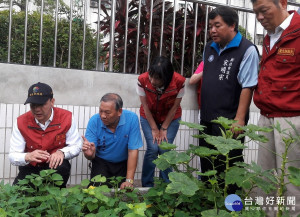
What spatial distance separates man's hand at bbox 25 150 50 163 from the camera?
3.14 metres

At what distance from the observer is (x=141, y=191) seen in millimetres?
2752

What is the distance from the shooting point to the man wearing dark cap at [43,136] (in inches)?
128

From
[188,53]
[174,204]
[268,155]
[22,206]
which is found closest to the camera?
[22,206]

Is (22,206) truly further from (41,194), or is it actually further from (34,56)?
(34,56)

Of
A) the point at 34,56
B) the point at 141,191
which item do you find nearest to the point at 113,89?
the point at 34,56

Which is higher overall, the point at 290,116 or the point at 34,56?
the point at 34,56

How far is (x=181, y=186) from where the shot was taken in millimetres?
1980

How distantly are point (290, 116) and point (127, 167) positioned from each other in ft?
5.02

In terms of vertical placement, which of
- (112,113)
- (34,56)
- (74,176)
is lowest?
(74,176)

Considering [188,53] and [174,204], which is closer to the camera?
[174,204]

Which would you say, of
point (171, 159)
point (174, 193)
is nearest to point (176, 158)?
point (171, 159)

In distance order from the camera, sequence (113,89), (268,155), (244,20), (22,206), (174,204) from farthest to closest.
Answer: (244,20)
(113,89)
(268,155)
(174,204)
(22,206)

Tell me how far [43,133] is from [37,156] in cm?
30

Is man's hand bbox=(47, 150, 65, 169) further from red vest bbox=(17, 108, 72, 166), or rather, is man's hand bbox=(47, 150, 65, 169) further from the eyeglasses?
the eyeglasses
